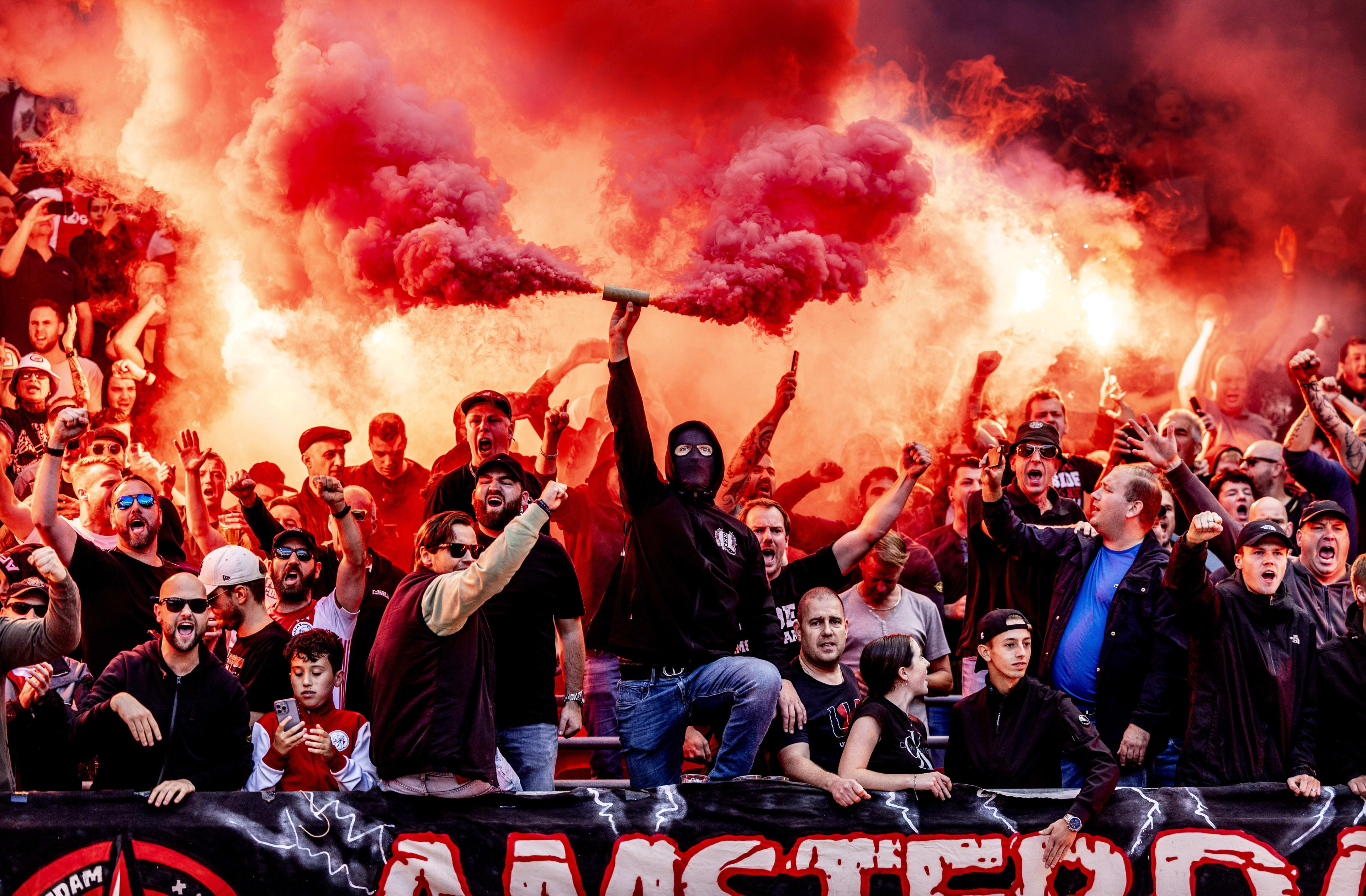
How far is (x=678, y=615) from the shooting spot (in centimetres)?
430

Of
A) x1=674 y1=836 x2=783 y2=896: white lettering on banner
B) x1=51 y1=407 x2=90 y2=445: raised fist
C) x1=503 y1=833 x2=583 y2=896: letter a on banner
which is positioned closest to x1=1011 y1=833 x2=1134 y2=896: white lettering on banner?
x1=674 y1=836 x2=783 y2=896: white lettering on banner

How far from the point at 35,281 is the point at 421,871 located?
608 centimetres

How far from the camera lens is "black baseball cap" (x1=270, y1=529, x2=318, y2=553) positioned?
5.28m

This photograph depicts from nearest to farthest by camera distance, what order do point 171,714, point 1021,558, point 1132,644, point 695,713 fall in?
1. point 171,714
2. point 695,713
3. point 1132,644
4. point 1021,558

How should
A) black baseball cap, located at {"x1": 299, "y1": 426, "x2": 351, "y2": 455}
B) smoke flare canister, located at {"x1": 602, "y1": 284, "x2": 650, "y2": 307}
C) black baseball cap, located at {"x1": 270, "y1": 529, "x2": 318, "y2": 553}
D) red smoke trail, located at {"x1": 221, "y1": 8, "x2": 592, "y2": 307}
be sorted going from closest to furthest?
smoke flare canister, located at {"x1": 602, "y1": 284, "x2": 650, "y2": 307}, black baseball cap, located at {"x1": 270, "y1": 529, "x2": 318, "y2": 553}, red smoke trail, located at {"x1": 221, "y1": 8, "x2": 592, "y2": 307}, black baseball cap, located at {"x1": 299, "y1": 426, "x2": 351, "y2": 455}

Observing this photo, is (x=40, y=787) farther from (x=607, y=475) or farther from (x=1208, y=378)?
(x=1208, y=378)

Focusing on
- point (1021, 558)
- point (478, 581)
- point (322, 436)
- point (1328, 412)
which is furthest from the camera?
point (322, 436)

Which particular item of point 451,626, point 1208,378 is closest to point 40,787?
point 451,626

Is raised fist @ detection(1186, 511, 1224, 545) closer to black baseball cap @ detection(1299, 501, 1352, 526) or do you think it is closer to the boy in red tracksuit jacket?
black baseball cap @ detection(1299, 501, 1352, 526)

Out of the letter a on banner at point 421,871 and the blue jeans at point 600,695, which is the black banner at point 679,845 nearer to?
the letter a on banner at point 421,871

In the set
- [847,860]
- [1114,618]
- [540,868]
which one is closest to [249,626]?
[540,868]

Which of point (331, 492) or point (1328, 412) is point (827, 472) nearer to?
point (1328, 412)

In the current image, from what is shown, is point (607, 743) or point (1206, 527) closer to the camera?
point (1206, 527)

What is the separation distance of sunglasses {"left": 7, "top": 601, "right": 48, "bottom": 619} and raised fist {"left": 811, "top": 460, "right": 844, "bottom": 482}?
197 inches
